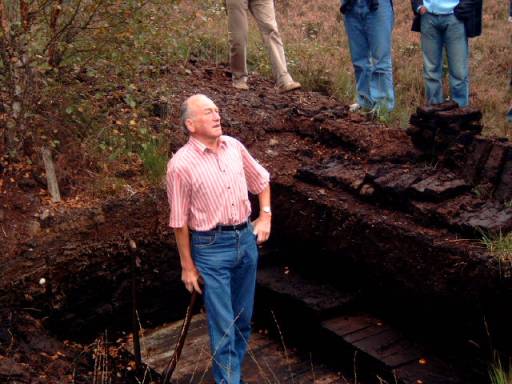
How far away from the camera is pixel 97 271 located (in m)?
6.18

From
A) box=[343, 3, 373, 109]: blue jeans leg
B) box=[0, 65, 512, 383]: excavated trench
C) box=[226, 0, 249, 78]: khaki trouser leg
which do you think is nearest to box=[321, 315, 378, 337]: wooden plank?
box=[0, 65, 512, 383]: excavated trench

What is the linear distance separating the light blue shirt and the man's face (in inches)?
120

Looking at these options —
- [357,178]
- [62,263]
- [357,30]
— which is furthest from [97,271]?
[357,30]

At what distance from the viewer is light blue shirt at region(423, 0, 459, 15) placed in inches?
262

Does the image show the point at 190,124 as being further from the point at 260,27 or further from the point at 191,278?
the point at 260,27

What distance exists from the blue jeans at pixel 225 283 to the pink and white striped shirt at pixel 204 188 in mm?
113

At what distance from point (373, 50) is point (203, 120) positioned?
10.4ft

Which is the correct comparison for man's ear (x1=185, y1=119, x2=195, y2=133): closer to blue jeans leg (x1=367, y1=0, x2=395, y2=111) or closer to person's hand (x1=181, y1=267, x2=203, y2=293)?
person's hand (x1=181, y1=267, x2=203, y2=293)

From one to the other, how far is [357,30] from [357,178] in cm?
189

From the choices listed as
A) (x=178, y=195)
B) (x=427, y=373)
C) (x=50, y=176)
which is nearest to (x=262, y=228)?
(x=178, y=195)

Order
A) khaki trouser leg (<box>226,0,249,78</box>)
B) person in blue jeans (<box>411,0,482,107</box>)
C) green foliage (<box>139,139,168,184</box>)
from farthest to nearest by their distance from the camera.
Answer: khaki trouser leg (<box>226,0,249,78</box>) < person in blue jeans (<box>411,0,482,107</box>) < green foliage (<box>139,139,168,184</box>)

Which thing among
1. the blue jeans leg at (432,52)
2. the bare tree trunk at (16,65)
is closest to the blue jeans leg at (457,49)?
the blue jeans leg at (432,52)

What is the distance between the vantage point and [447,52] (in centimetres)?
684

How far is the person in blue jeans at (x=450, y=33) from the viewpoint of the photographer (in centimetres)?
666
